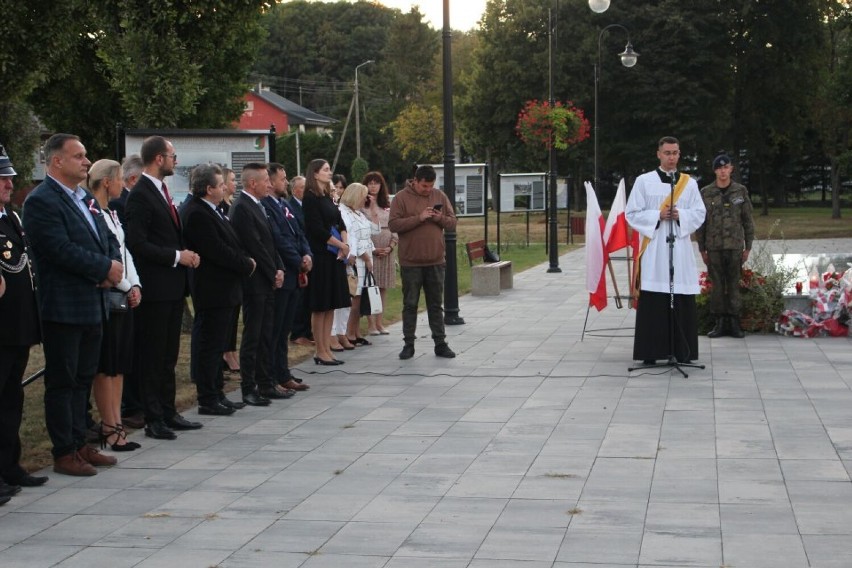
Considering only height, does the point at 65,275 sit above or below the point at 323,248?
above

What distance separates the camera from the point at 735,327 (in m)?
14.1

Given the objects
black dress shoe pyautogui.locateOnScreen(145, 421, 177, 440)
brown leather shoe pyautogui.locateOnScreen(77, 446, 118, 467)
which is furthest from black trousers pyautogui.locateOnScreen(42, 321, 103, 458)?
black dress shoe pyautogui.locateOnScreen(145, 421, 177, 440)

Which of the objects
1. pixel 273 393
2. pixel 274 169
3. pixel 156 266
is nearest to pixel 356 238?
pixel 274 169

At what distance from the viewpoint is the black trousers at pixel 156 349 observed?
872 cm

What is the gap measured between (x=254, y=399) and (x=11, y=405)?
316 centimetres

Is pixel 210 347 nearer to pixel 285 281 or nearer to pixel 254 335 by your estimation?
pixel 254 335

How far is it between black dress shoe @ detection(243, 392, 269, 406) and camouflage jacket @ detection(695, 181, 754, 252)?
6.11 meters

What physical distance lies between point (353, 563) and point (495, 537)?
790mm

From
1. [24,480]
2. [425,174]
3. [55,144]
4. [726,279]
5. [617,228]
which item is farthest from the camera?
[726,279]

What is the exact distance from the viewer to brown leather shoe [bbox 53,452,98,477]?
7547 mm

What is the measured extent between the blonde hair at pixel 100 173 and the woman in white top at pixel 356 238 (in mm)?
4988

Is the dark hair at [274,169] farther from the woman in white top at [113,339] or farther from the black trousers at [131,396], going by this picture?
the woman in white top at [113,339]

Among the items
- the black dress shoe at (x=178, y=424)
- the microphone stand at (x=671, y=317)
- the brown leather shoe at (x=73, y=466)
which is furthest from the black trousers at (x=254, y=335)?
the microphone stand at (x=671, y=317)

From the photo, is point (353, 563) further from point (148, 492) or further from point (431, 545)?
point (148, 492)
